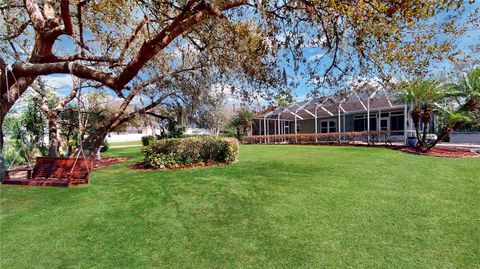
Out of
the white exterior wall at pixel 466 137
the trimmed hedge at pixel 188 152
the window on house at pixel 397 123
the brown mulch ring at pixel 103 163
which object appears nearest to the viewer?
the trimmed hedge at pixel 188 152

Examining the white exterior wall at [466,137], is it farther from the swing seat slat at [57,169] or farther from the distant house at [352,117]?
the swing seat slat at [57,169]

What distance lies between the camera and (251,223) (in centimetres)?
489

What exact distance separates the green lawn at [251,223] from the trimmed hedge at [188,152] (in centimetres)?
298

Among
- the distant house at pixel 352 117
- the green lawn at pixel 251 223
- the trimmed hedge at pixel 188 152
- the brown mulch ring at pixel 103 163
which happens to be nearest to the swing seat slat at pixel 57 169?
the green lawn at pixel 251 223

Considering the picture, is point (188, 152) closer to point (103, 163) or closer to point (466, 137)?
point (103, 163)

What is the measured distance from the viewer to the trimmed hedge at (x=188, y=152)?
1138cm

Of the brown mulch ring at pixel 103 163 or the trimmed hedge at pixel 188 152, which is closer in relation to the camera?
the trimmed hedge at pixel 188 152

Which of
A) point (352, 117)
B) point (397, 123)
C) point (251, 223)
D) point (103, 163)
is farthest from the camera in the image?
point (352, 117)

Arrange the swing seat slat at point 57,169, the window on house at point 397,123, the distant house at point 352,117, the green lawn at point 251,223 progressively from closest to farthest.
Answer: the green lawn at point 251,223 → the swing seat slat at point 57,169 → the distant house at point 352,117 → the window on house at point 397,123

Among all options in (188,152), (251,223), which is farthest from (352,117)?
(251,223)

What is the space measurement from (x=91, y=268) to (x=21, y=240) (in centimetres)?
190

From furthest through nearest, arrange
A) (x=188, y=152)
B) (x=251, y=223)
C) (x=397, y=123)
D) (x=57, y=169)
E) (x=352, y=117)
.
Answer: (x=352, y=117)
(x=397, y=123)
(x=188, y=152)
(x=57, y=169)
(x=251, y=223)

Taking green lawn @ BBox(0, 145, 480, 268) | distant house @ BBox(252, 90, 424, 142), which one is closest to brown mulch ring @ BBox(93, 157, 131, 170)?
green lawn @ BBox(0, 145, 480, 268)

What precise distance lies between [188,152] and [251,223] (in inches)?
285
